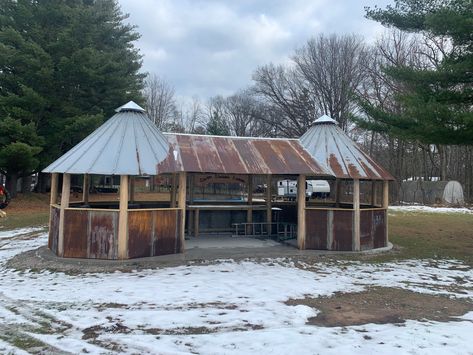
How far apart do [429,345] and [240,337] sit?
216 centimetres

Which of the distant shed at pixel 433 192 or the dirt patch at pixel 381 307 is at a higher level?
the distant shed at pixel 433 192

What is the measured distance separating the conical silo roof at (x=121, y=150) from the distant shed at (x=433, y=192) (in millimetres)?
25365

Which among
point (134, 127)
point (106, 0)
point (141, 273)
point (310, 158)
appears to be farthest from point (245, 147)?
point (106, 0)

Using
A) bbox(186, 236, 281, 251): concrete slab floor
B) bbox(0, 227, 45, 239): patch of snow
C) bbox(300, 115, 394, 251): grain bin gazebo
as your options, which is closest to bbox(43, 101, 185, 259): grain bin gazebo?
bbox(186, 236, 281, 251): concrete slab floor

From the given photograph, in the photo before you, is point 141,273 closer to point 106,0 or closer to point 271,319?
point 271,319

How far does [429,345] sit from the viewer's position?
15.6 feet

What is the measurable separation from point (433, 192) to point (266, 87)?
1846 cm

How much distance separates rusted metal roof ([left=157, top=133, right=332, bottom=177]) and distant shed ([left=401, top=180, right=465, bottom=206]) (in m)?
21.8

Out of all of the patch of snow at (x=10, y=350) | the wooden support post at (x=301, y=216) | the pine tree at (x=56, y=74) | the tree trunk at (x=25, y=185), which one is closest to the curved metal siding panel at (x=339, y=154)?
the wooden support post at (x=301, y=216)

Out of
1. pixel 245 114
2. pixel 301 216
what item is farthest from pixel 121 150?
pixel 245 114

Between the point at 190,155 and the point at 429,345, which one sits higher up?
the point at 190,155

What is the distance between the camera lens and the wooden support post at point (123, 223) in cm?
908

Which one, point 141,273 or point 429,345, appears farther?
point 141,273

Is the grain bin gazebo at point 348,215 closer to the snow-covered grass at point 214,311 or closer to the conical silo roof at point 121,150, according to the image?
the snow-covered grass at point 214,311
